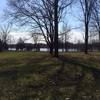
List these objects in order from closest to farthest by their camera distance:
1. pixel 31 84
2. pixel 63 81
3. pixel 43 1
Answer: pixel 31 84 < pixel 63 81 < pixel 43 1

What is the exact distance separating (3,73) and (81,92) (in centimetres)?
713

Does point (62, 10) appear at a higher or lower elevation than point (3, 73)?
higher

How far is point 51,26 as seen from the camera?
99.2 feet

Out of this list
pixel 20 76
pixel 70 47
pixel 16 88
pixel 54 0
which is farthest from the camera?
pixel 70 47

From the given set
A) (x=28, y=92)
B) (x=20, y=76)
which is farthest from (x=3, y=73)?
(x=28, y=92)

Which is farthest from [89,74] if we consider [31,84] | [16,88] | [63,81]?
[16,88]

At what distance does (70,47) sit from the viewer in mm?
93188

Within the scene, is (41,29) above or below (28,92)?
above

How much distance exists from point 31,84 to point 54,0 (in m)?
14.6

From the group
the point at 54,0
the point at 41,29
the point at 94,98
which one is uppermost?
the point at 54,0

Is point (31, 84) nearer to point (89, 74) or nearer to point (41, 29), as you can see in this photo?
point (89, 74)

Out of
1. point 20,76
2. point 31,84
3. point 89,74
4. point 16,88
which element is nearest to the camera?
point 16,88

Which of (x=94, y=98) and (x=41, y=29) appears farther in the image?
(x=41, y=29)

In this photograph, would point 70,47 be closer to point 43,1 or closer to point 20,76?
point 43,1
